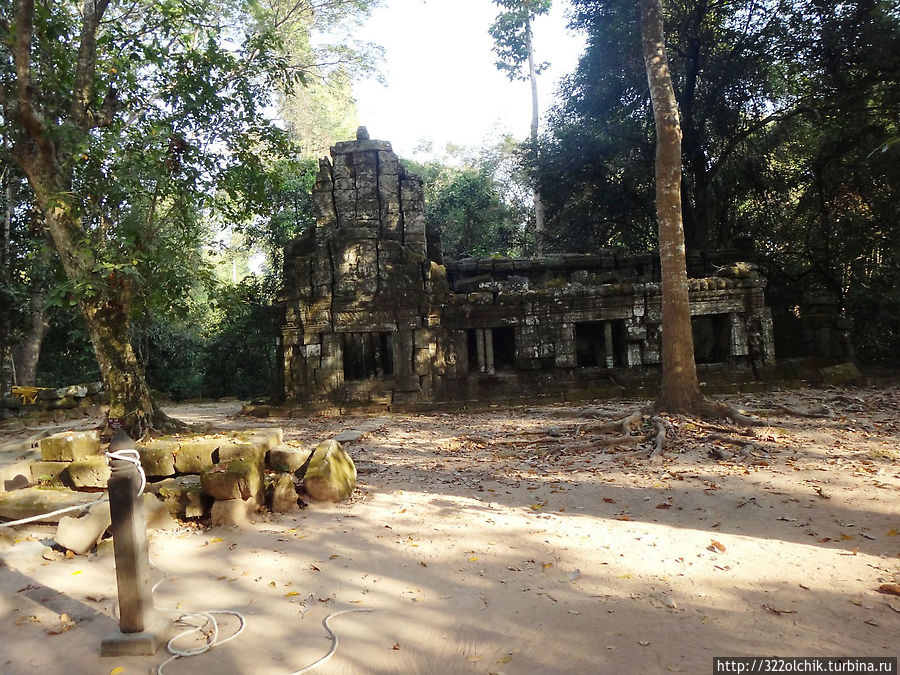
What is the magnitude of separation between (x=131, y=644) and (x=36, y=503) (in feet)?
9.17

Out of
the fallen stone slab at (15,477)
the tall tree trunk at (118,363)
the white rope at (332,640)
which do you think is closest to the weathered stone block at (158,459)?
the fallen stone slab at (15,477)

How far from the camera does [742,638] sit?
9.49 ft

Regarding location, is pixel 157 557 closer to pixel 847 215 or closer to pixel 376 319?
pixel 376 319

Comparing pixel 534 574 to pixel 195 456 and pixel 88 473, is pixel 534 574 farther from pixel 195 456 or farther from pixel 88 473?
pixel 88 473

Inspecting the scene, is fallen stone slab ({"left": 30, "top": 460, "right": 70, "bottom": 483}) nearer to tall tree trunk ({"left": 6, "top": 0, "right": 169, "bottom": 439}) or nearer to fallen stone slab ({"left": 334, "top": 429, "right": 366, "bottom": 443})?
tall tree trunk ({"left": 6, "top": 0, "right": 169, "bottom": 439})

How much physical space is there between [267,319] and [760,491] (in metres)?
17.1

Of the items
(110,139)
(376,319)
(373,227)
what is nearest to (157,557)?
(110,139)

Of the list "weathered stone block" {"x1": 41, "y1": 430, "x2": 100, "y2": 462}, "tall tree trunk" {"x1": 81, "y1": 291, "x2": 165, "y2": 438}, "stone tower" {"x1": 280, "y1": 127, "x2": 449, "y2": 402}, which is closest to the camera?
"weathered stone block" {"x1": 41, "y1": 430, "x2": 100, "y2": 462}

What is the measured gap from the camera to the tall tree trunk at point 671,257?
8406 mm

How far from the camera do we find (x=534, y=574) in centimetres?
381

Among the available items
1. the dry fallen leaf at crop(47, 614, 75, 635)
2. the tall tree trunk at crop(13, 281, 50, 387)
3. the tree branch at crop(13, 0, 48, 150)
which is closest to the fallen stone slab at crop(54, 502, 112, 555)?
the dry fallen leaf at crop(47, 614, 75, 635)

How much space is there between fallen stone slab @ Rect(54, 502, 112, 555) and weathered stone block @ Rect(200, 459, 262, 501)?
812mm

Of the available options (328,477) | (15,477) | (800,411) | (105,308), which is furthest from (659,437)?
(105,308)

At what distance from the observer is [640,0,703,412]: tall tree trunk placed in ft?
27.6
